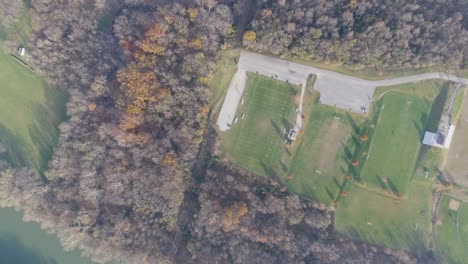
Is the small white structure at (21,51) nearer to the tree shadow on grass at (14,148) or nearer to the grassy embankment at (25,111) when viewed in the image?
the grassy embankment at (25,111)

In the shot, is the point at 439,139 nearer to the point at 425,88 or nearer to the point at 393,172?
the point at 425,88

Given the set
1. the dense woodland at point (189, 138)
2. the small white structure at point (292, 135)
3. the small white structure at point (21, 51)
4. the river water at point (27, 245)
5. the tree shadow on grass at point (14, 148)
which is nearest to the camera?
the dense woodland at point (189, 138)

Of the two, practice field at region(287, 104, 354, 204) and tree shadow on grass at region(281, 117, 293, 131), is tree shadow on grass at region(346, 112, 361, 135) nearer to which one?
practice field at region(287, 104, 354, 204)

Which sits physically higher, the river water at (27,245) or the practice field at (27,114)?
the practice field at (27,114)

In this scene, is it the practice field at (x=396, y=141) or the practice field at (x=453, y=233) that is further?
the practice field at (x=396, y=141)

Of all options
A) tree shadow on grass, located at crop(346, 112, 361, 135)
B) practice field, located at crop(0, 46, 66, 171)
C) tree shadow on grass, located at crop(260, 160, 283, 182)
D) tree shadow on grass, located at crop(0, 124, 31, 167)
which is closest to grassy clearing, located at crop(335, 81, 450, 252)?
tree shadow on grass, located at crop(346, 112, 361, 135)

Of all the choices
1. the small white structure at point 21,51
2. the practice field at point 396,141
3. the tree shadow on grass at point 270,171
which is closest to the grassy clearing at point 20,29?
the small white structure at point 21,51

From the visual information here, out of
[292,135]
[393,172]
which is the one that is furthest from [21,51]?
[393,172]
